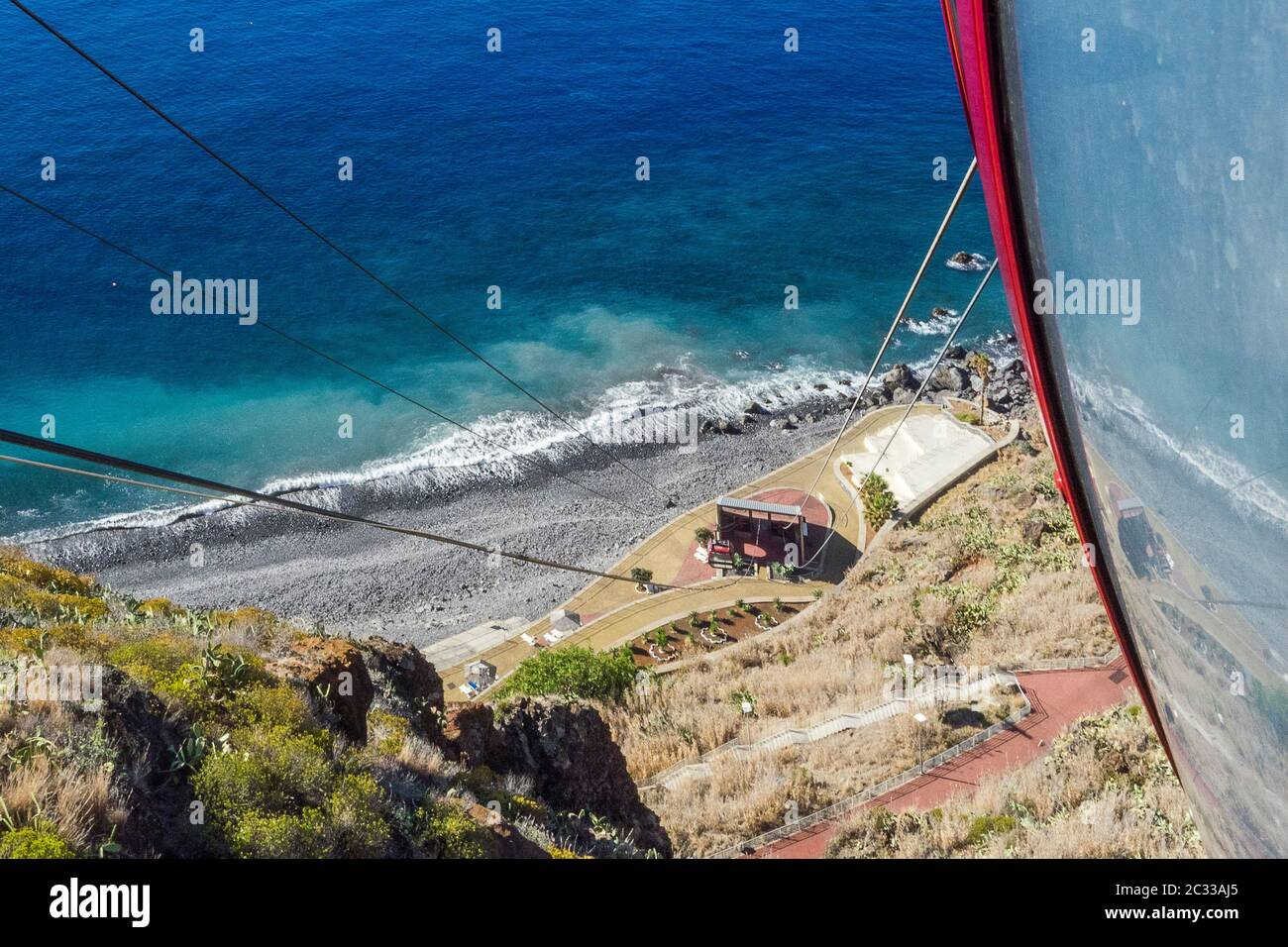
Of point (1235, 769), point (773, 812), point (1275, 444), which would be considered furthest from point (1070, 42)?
point (773, 812)

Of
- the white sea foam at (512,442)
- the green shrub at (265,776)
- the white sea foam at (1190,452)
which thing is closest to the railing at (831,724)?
the green shrub at (265,776)

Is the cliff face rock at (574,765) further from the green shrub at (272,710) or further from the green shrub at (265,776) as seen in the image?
the green shrub at (265,776)

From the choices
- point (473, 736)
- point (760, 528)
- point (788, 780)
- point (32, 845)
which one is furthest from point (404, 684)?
point (760, 528)

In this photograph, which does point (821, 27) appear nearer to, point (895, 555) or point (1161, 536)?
point (895, 555)

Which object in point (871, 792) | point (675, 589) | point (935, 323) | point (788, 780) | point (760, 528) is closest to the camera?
point (871, 792)

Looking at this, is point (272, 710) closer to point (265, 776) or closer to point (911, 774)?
point (265, 776)

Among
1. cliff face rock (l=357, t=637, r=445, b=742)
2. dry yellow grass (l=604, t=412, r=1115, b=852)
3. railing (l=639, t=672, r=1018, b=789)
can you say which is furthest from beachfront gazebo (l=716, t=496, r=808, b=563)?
cliff face rock (l=357, t=637, r=445, b=742)
